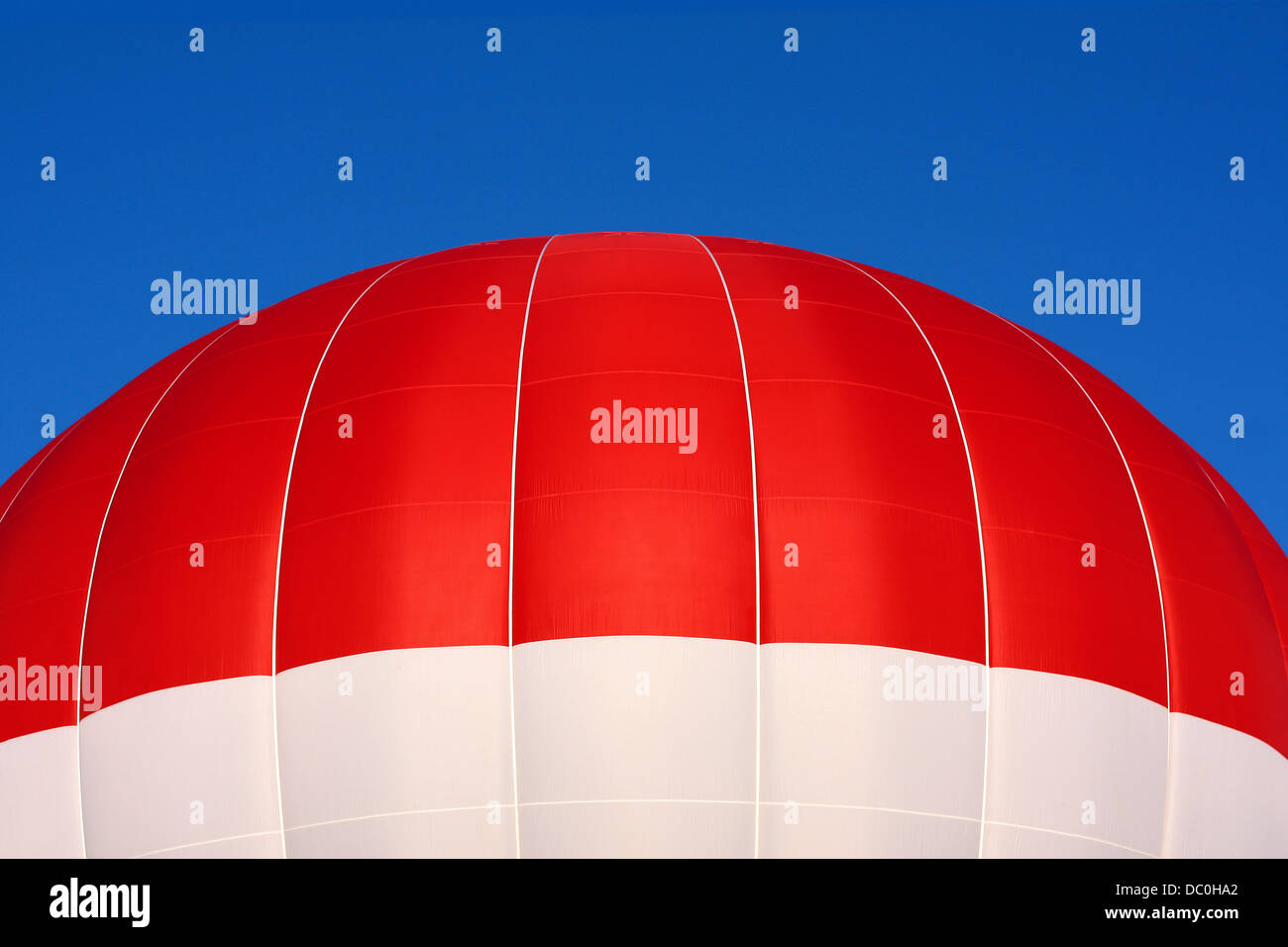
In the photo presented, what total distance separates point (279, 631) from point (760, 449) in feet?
9.73

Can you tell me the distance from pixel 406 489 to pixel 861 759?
300cm

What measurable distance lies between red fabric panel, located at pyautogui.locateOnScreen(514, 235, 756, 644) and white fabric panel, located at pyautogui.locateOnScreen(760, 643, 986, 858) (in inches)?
17.9

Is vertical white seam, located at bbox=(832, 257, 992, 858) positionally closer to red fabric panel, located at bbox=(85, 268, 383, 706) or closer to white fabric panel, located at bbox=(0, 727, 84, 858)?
red fabric panel, located at bbox=(85, 268, 383, 706)

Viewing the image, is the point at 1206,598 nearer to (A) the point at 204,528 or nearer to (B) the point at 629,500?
(B) the point at 629,500

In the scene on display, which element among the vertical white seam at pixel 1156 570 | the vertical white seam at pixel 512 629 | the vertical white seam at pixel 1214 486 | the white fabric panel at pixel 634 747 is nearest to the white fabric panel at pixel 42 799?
the vertical white seam at pixel 512 629

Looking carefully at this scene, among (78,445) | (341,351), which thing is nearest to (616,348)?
(341,351)

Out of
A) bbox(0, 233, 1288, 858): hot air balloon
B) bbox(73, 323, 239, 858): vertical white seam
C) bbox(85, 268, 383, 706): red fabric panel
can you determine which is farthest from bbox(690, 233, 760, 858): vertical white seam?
bbox(73, 323, 239, 858): vertical white seam

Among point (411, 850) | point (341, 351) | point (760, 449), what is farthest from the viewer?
point (341, 351)

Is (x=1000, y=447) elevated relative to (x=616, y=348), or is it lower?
lower

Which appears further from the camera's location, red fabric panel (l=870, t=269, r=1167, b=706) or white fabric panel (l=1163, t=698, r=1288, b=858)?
white fabric panel (l=1163, t=698, r=1288, b=858)

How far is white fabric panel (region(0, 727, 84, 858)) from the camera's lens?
8625mm

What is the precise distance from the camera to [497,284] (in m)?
9.95
